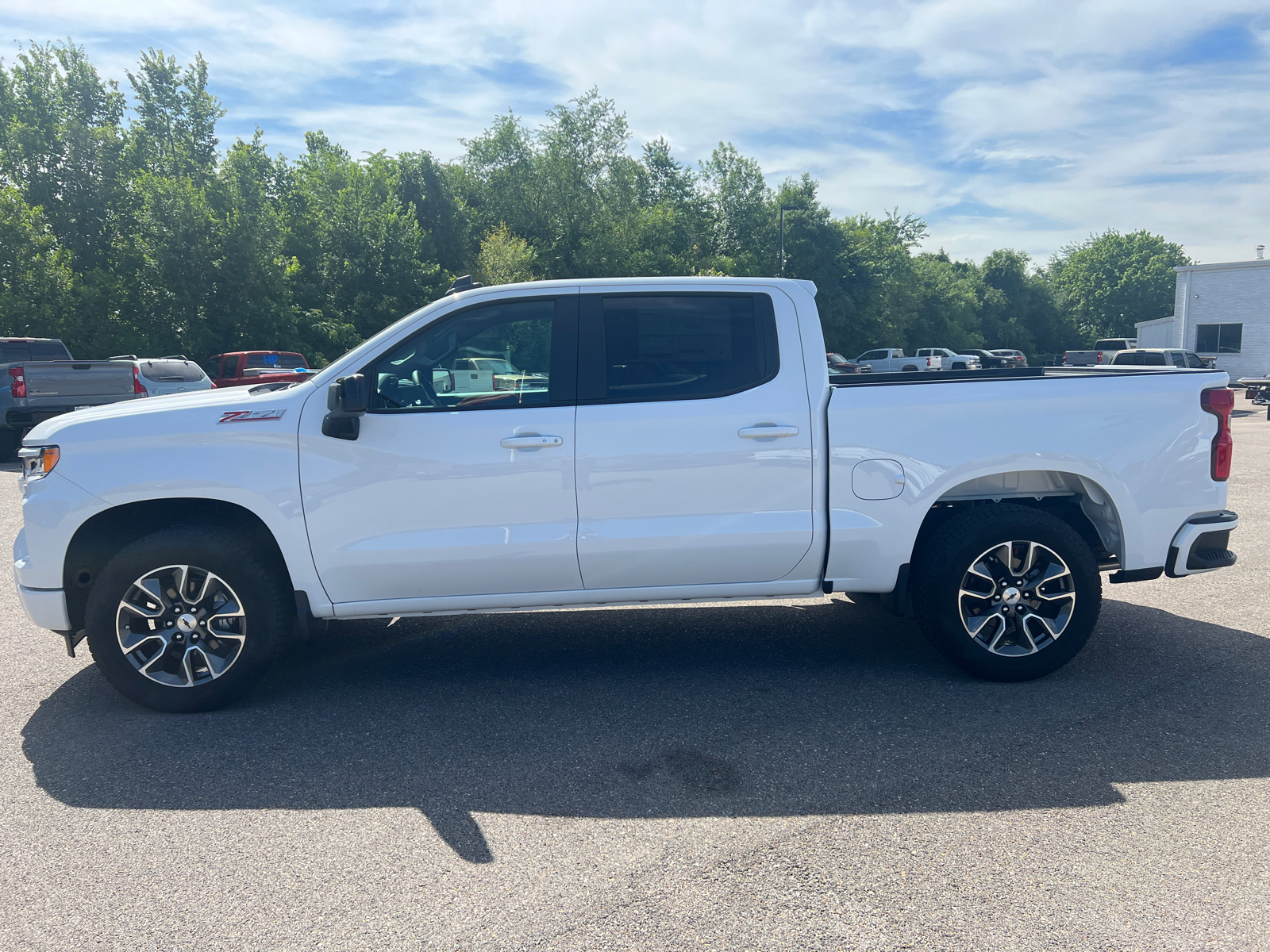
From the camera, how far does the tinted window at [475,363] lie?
4.50 metres

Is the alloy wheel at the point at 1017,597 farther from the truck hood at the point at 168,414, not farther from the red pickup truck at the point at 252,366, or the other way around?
the red pickup truck at the point at 252,366

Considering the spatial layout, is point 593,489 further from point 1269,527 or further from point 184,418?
point 1269,527

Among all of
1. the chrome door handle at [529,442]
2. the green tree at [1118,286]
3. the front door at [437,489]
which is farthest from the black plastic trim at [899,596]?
the green tree at [1118,286]

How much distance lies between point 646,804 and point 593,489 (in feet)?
5.00

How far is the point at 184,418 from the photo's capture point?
4383mm

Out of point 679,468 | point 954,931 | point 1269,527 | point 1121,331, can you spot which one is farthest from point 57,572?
point 1121,331

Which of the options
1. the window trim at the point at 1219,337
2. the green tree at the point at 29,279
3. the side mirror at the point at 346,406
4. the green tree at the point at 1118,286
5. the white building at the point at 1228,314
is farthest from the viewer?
the green tree at the point at 1118,286

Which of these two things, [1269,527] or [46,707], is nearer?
[46,707]

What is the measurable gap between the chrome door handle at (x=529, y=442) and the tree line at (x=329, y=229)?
95.3 ft

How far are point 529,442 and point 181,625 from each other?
188 cm

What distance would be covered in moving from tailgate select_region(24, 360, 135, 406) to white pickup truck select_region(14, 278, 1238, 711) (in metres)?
11.6

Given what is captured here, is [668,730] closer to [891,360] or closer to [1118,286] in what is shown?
[891,360]

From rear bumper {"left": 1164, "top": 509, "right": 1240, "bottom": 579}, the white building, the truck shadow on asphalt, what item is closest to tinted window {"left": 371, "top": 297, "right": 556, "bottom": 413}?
the truck shadow on asphalt

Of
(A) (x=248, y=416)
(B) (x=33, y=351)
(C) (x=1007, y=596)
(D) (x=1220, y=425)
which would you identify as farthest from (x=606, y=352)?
(B) (x=33, y=351)
